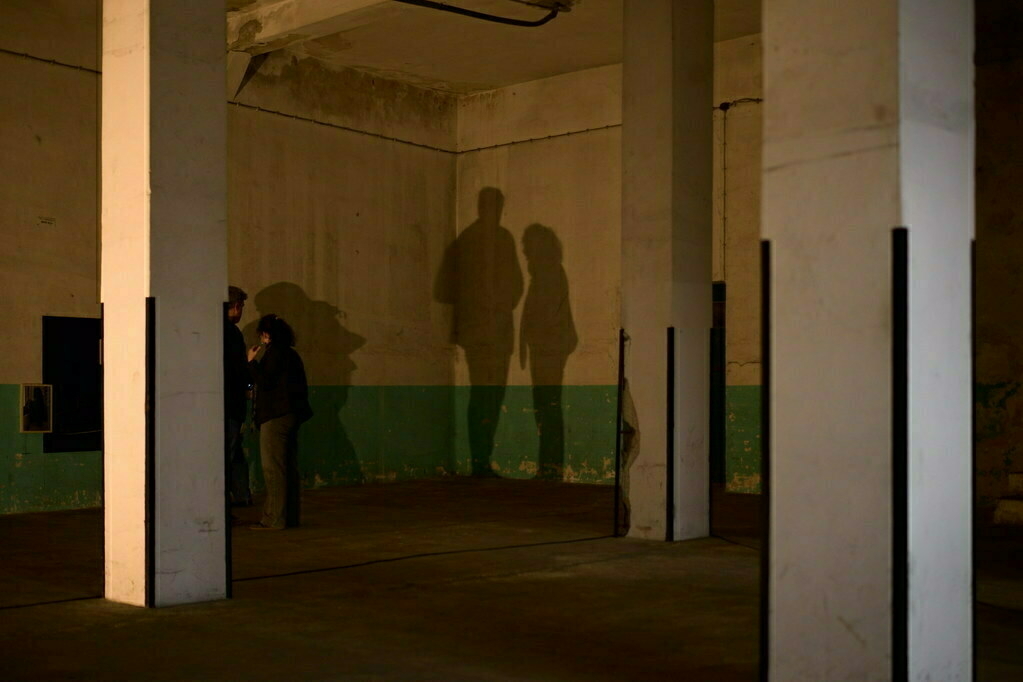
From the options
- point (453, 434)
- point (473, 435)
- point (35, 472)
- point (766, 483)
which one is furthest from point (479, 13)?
point (766, 483)

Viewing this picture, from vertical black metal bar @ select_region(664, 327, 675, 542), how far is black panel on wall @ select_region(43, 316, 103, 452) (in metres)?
5.07

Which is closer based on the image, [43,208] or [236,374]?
[236,374]

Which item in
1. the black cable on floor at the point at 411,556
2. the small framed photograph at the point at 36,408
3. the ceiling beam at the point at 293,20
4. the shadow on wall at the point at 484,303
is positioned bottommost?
the black cable on floor at the point at 411,556

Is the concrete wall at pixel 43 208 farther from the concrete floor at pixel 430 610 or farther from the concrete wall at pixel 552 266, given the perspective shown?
the concrete wall at pixel 552 266

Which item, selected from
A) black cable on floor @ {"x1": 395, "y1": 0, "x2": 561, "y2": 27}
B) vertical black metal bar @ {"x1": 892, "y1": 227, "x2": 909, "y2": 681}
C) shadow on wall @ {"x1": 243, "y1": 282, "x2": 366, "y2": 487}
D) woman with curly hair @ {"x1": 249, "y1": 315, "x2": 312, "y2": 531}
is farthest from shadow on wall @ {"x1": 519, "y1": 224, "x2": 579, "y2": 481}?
vertical black metal bar @ {"x1": 892, "y1": 227, "x2": 909, "y2": 681}

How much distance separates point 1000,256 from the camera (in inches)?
412

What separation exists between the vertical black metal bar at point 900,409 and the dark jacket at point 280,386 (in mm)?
5767

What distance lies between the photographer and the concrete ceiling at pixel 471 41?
36.3 feet

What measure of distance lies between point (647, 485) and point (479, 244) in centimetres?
629

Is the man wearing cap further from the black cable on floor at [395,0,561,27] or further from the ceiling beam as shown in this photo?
the black cable on floor at [395,0,561,27]

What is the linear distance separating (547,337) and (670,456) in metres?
5.31

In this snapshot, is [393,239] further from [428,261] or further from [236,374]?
[236,374]

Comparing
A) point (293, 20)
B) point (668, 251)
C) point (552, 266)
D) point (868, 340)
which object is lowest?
point (868, 340)

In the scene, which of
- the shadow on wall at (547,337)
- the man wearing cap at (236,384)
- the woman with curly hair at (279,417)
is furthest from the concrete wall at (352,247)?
the woman with curly hair at (279,417)
